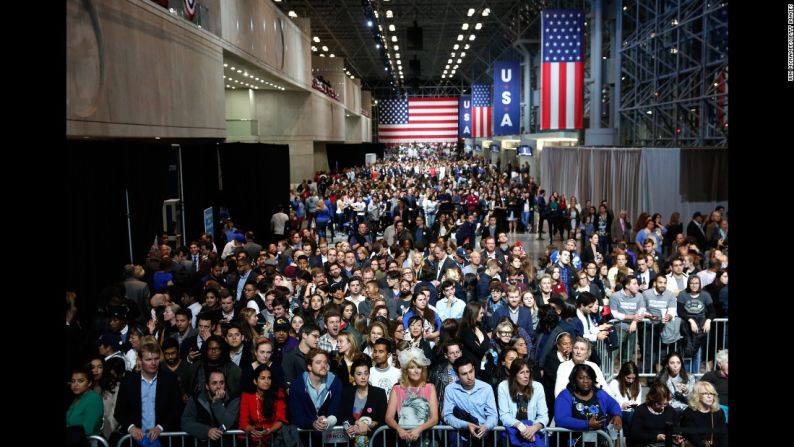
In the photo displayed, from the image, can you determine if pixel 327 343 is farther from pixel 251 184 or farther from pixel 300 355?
pixel 251 184

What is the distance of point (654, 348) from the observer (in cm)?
964

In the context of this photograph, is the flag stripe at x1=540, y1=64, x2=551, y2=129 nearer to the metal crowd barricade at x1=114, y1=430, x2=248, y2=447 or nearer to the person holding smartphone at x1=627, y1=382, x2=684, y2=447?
the person holding smartphone at x1=627, y1=382, x2=684, y2=447

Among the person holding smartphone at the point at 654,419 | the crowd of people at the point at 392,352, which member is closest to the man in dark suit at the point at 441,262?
the crowd of people at the point at 392,352

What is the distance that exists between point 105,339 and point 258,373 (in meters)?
2.43

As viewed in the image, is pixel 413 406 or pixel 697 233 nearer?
pixel 413 406

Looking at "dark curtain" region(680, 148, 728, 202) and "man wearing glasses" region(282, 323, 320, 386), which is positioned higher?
"dark curtain" region(680, 148, 728, 202)

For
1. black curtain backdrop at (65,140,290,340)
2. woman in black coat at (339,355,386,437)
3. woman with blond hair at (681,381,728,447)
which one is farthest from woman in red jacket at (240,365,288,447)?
woman with blond hair at (681,381,728,447)

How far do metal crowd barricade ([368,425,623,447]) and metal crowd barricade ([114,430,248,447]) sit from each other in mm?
1046

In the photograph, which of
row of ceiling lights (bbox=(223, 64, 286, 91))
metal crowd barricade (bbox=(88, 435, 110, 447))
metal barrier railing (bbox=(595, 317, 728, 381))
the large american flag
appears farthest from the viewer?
the large american flag

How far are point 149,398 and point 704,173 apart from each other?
16.1 m

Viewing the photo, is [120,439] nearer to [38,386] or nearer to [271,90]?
[38,386]

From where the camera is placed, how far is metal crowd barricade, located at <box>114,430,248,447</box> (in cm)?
570

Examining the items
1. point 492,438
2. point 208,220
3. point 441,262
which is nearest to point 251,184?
point 208,220

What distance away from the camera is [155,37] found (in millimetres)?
13266
